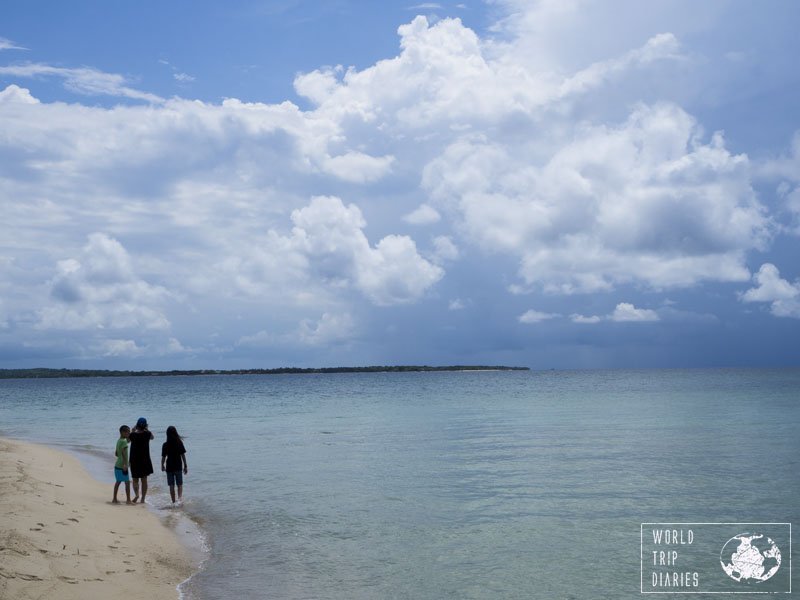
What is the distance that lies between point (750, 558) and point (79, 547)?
13087mm

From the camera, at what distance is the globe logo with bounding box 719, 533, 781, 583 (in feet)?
39.8

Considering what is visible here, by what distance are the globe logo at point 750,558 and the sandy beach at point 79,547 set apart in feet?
33.6

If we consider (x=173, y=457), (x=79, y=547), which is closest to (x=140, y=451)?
(x=173, y=457)

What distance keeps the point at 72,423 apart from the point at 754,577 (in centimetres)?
5279

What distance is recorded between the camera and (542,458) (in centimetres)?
2562

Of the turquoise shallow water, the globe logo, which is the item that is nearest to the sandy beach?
the turquoise shallow water

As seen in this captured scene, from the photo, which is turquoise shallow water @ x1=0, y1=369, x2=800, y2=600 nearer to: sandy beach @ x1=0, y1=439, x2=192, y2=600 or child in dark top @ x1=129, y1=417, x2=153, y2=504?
sandy beach @ x1=0, y1=439, x2=192, y2=600

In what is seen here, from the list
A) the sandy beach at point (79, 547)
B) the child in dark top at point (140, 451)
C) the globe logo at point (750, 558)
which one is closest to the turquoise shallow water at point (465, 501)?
the globe logo at point (750, 558)

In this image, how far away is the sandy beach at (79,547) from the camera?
1025 centimetres

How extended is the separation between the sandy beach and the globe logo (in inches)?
404

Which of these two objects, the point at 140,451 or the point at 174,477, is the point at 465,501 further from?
the point at 140,451

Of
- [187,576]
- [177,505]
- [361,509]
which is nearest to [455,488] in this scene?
[361,509]

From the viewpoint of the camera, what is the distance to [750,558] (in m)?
13.0

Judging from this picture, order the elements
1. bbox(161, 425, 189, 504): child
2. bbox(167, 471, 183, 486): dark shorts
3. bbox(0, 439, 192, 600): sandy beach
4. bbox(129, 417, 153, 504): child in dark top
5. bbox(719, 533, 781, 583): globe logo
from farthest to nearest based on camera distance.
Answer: bbox(167, 471, 183, 486): dark shorts, bbox(161, 425, 189, 504): child, bbox(129, 417, 153, 504): child in dark top, bbox(719, 533, 781, 583): globe logo, bbox(0, 439, 192, 600): sandy beach
